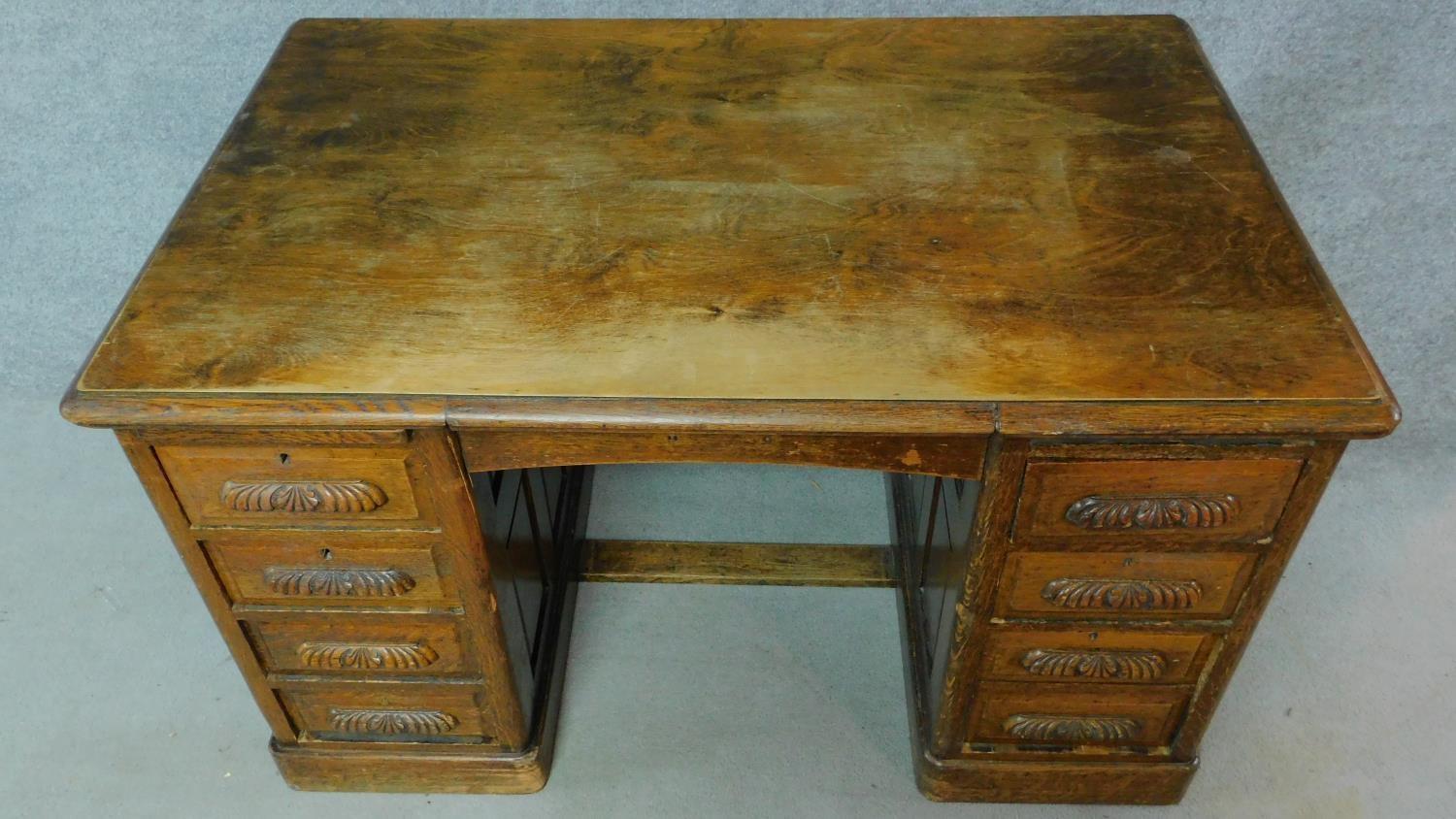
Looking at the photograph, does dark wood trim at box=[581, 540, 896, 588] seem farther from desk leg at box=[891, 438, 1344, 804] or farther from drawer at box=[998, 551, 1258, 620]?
drawer at box=[998, 551, 1258, 620]

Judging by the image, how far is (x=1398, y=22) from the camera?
4.83 feet

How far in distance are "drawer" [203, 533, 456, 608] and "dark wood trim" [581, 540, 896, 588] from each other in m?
0.53

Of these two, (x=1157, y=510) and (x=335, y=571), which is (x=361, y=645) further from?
(x=1157, y=510)

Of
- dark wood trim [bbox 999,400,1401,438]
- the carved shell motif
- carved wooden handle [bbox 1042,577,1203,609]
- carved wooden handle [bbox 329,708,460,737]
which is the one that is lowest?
carved wooden handle [bbox 329,708,460,737]

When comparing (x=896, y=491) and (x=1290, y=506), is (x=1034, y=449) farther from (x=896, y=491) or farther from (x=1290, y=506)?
(x=896, y=491)

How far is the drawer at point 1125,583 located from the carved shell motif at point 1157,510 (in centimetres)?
6

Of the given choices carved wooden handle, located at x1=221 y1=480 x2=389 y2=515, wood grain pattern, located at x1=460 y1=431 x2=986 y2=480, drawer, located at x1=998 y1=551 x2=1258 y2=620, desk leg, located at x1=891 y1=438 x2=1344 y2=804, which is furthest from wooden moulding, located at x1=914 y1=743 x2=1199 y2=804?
carved wooden handle, located at x1=221 y1=480 x2=389 y2=515

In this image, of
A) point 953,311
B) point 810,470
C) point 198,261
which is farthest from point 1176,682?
point 198,261

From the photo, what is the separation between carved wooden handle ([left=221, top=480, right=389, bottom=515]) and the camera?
3.45 ft

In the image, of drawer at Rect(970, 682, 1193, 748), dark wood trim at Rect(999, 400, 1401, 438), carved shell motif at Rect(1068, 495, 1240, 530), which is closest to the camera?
dark wood trim at Rect(999, 400, 1401, 438)

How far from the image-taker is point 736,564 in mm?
1692

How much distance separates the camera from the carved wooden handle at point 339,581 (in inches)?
45.1

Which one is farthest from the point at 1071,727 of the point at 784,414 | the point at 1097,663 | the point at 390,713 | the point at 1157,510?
the point at 390,713

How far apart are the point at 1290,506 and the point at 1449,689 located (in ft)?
2.46
